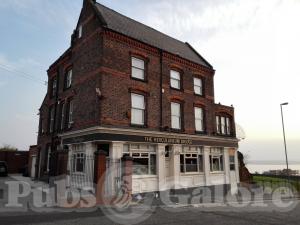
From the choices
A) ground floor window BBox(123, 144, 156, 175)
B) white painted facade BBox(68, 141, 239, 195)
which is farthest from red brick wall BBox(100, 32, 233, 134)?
white painted facade BBox(68, 141, 239, 195)

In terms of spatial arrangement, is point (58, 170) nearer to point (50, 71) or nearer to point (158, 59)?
point (158, 59)

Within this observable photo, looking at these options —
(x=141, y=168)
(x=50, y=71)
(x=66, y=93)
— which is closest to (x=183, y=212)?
(x=141, y=168)

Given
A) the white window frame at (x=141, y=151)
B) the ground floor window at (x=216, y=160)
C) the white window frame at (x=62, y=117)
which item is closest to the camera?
the white window frame at (x=141, y=151)

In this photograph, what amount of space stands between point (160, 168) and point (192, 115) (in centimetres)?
555

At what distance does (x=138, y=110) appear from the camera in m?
19.2

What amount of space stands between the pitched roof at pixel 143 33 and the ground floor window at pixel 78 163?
877cm

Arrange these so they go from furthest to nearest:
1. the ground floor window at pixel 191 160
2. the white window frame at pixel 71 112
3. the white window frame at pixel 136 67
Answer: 1. the ground floor window at pixel 191 160
2. the white window frame at pixel 71 112
3. the white window frame at pixel 136 67

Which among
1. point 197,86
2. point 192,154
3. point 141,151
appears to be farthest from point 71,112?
point 197,86

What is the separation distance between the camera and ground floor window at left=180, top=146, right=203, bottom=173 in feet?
70.2

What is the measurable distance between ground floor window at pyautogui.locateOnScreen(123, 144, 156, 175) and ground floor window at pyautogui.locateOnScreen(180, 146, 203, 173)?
2.94 m

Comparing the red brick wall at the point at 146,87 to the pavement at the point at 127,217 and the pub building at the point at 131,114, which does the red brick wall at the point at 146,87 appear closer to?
the pub building at the point at 131,114

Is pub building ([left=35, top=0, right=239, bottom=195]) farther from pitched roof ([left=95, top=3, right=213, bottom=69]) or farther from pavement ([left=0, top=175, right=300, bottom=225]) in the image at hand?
pavement ([left=0, top=175, right=300, bottom=225])

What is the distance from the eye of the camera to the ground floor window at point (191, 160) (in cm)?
2141

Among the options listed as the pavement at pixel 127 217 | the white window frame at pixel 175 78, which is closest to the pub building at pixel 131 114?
the white window frame at pixel 175 78
